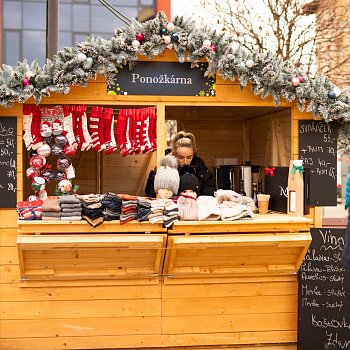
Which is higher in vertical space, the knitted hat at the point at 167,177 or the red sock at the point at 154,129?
the red sock at the point at 154,129

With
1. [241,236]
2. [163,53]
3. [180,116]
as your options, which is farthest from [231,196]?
[180,116]

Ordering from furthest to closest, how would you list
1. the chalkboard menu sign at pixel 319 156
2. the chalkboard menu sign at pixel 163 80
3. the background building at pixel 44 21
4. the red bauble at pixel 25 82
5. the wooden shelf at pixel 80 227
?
the background building at pixel 44 21
the chalkboard menu sign at pixel 319 156
the chalkboard menu sign at pixel 163 80
the red bauble at pixel 25 82
the wooden shelf at pixel 80 227

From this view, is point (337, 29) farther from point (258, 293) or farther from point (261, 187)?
point (258, 293)

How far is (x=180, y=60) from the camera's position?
661 centimetres

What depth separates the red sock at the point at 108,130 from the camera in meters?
6.79

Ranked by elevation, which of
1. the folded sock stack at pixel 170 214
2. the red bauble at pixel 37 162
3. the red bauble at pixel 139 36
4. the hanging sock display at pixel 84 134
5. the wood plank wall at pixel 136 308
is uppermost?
the red bauble at pixel 139 36

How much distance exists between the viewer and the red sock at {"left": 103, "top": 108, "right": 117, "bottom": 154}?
6.79m

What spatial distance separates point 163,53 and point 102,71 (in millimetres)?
662

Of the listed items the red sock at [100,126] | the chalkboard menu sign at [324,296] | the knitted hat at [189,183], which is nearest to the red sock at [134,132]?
the red sock at [100,126]

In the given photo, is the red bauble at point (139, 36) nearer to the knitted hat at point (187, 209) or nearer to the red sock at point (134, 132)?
the red sock at point (134, 132)

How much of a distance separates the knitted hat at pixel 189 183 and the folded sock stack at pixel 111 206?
0.82m

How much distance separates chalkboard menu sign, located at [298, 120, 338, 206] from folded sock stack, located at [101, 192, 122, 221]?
2.04 m

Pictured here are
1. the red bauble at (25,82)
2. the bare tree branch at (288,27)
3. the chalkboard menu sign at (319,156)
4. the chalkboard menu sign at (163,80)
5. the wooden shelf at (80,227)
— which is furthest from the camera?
the bare tree branch at (288,27)

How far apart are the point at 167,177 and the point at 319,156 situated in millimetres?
1640
